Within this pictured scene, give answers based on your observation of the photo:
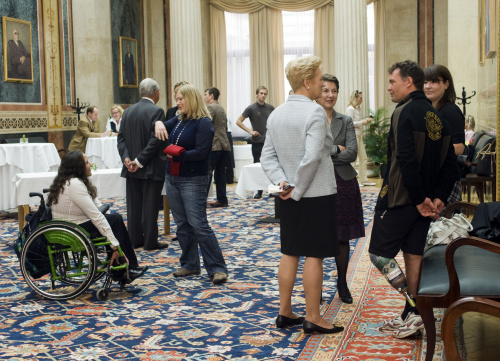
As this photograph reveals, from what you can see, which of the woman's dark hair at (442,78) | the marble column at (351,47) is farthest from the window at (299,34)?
the woman's dark hair at (442,78)

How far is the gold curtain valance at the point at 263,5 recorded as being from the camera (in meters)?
16.7

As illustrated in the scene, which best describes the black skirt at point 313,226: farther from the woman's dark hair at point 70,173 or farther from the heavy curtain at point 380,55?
the heavy curtain at point 380,55

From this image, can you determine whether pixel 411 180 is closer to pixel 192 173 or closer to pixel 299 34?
pixel 192 173

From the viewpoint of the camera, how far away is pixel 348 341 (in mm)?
3887

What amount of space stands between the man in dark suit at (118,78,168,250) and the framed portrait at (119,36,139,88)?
8.31 m

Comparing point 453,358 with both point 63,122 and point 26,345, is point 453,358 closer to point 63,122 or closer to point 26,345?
point 26,345

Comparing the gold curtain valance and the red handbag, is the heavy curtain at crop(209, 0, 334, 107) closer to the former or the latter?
the gold curtain valance

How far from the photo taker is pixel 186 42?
13.1 metres

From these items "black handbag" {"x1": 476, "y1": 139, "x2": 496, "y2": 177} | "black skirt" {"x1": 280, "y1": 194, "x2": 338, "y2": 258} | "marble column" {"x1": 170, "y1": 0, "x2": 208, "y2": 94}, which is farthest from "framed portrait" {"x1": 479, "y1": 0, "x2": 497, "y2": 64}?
"marble column" {"x1": 170, "y1": 0, "x2": 208, "y2": 94}

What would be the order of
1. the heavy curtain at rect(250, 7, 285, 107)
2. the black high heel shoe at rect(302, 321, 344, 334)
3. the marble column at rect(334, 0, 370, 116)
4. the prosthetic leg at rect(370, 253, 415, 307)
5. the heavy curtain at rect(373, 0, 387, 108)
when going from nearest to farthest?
the prosthetic leg at rect(370, 253, 415, 307) → the black high heel shoe at rect(302, 321, 344, 334) → the marble column at rect(334, 0, 370, 116) → the heavy curtain at rect(373, 0, 387, 108) → the heavy curtain at rect(250, 7, 285, 107)

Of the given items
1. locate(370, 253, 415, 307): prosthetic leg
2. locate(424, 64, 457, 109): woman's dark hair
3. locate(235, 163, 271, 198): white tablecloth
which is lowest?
locate(370, 253, 415, 307): prosthetic leg

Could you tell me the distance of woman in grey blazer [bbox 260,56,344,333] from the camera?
3861mm

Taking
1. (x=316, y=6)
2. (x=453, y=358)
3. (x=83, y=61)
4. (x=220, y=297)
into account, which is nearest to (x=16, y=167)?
(x=83, y=61)

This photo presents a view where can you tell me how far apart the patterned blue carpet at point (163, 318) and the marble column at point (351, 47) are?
6797mm
